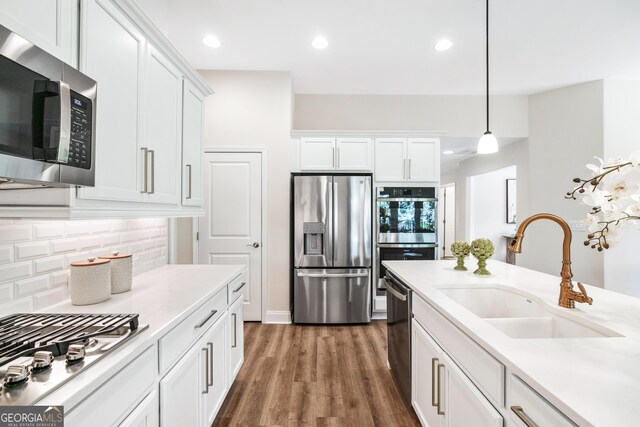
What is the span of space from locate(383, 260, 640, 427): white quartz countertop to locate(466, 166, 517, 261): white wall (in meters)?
5.71

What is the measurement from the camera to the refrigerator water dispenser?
3.32 m

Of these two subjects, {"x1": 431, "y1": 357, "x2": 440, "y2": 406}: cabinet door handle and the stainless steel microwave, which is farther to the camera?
{"x1": 431, "y1": 357, "x2": 440, "y2": 406}: cabinet door handle

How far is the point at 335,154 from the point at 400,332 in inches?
87.0

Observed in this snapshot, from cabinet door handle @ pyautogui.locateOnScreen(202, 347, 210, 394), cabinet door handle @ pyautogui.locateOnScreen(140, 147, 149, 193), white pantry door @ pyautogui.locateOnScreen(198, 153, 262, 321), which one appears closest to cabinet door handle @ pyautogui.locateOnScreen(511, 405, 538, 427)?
cabinet door handle @ pyautogui.locateOnScreen(202, 347, 210, 394)

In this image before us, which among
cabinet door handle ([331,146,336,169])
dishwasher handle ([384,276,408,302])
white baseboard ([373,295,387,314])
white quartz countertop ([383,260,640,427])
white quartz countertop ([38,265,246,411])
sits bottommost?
white baseboard ([373,295,387,314])

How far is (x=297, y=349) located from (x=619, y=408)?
2.51 metres

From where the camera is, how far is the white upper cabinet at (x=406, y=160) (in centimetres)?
354

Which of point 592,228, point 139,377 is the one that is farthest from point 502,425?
point 139,377

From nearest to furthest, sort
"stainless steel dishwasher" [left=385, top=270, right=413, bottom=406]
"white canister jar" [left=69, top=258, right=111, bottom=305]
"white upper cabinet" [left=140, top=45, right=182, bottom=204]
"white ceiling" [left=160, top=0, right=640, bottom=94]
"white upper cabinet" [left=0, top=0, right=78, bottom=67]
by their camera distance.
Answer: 1. "white upper cabinet" [left=0, top=0, right=78, bottom=67]
2. "white canister jar" [left=69, top=258, right=111, bottom=305]
3. "white upper cabinet" [left=140, top=45, right=182, bottom=204]
4. "stainless steel dishwasher" [left=385, top=270, right=413, bottom=406]
5. "white ceiling" [left=160, top=0, right=640, bottom=94]

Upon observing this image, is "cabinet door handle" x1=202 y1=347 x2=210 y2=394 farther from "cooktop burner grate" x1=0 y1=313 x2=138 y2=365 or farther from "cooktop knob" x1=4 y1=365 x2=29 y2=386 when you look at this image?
"cooktop knob" x1=4 y1=365 x2=29 y2=386

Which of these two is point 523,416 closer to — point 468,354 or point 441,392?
point 468,354

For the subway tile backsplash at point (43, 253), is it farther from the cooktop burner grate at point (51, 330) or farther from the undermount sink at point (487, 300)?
the undermount sink at point (487, 300)

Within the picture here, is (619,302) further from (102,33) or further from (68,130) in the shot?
(102,33)

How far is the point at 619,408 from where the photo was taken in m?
0.60
